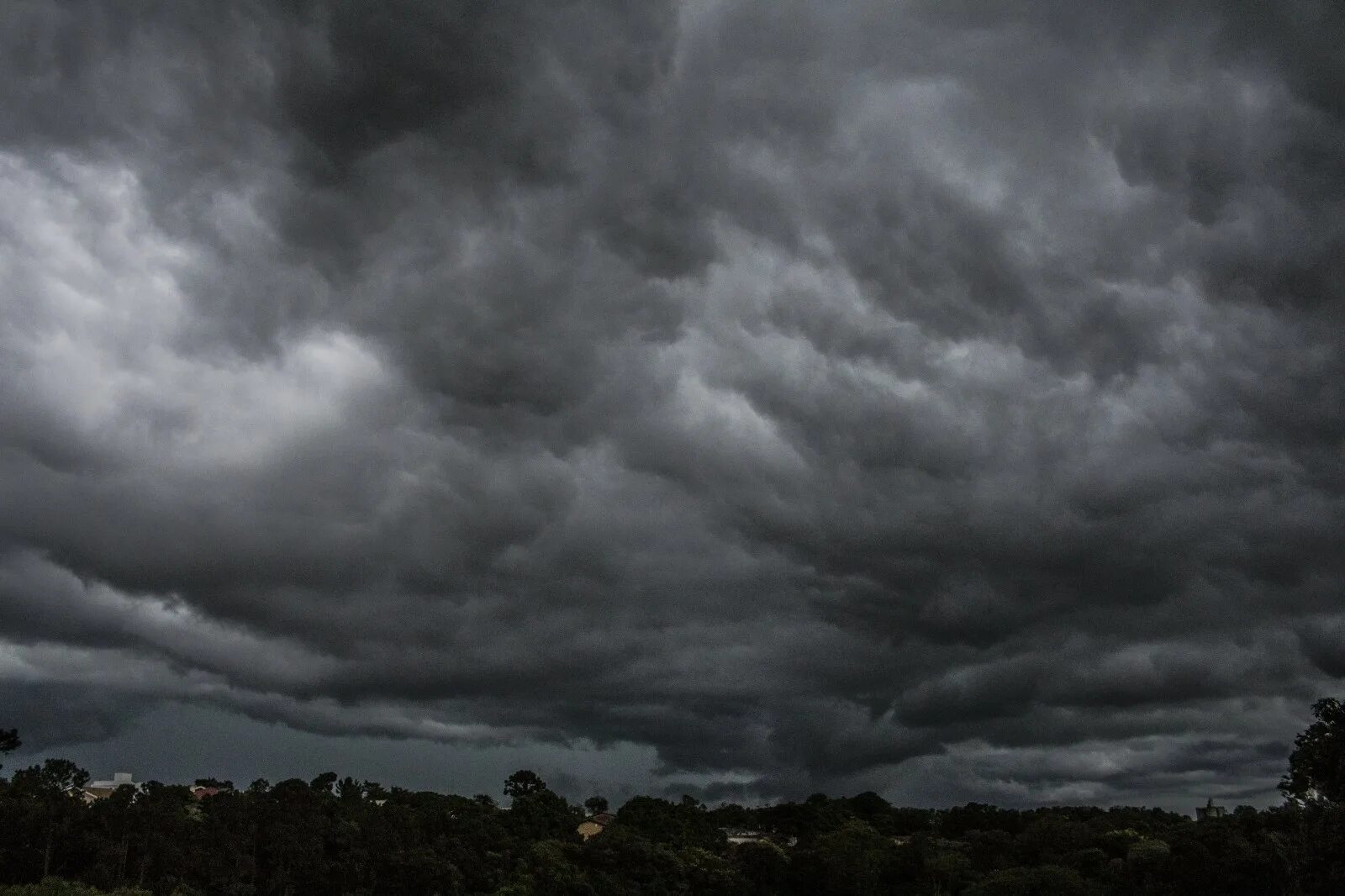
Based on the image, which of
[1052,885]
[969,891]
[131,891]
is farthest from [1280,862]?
[131,891]

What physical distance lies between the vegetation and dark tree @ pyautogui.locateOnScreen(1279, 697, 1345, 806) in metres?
21.8

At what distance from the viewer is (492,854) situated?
137375mm

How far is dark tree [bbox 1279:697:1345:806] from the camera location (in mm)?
60219

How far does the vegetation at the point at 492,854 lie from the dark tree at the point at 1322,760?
71.5 ft

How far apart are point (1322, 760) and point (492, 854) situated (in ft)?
325

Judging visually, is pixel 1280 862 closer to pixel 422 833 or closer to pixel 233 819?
pixel 422 833

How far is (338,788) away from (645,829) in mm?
45361

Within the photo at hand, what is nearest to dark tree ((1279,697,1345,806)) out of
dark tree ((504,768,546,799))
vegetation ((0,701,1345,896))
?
vegetation ((0,701,1345,896))

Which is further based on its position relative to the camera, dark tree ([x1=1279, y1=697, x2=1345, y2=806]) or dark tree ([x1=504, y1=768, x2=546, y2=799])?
dark tree ([x1=504, y1=768, x2=546, y2=799])

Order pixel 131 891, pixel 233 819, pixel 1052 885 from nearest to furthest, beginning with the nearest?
1. pixel 131 891
2. pixel 1052 885
3. pixel 233 819

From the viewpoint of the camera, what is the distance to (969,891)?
382 feet

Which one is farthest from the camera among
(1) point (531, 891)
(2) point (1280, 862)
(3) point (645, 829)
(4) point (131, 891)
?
(3) point (645, 829)

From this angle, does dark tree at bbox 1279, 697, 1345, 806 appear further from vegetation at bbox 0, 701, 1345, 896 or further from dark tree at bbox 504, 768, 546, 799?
dark tree at bbox 504, 768, 546, 799

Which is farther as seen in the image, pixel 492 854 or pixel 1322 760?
pixel 492 854
